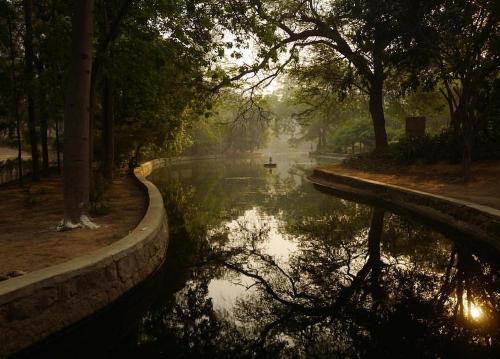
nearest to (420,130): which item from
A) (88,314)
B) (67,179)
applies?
(67,179)

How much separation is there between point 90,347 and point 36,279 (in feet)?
3.29

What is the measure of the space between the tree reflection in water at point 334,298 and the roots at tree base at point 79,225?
2.19 m

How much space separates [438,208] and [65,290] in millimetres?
10203

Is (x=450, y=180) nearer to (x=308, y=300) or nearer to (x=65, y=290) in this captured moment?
(x=308, y=300)

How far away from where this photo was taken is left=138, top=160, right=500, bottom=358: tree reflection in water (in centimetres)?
470

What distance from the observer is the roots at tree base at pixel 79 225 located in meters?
7.91

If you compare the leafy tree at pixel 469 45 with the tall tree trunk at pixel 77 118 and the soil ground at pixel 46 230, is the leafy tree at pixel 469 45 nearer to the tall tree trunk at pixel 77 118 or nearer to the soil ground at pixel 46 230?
the soil ground at pixel 46 230

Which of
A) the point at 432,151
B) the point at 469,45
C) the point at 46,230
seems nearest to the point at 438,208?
the point at 469,45

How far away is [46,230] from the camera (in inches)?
313

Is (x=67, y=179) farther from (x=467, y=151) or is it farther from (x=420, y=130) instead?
(x=420, y=130)

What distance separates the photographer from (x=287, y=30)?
79.3 ft

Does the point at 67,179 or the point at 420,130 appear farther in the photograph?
the point at 420,130

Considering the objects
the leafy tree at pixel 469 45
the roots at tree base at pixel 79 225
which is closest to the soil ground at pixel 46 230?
the roots at tree base at pixel 79 225

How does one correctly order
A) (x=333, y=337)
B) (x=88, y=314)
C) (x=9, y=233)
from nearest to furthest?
(x=333, y=337) < (x=88, y=314) < (x=9, y=233)
